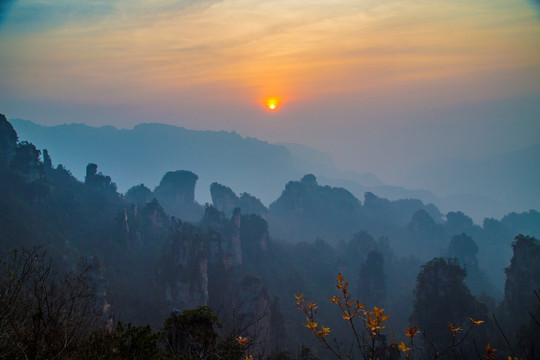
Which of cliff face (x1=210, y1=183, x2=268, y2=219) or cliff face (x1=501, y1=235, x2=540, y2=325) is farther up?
cliff face (x1=210, y1=183, x2=268, y2=219)

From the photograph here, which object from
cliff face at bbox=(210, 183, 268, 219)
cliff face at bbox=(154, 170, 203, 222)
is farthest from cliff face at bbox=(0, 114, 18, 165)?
cliff face at bbox=(210, 183, 268, 219)

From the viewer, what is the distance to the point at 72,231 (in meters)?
48.7

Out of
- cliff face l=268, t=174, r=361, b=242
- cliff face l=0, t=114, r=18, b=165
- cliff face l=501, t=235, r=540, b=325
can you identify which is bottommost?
cliff face l=501, t=235, r=540, b=325

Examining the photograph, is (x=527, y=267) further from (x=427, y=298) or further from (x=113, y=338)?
(x=113, y=338)

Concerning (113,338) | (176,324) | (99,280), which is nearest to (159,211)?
(99,280)

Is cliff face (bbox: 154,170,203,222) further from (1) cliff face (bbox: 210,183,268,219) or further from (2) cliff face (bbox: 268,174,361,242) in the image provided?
(2) cliff face (bbox: 268,174,361,242)

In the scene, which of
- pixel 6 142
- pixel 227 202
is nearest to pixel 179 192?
pixel 227 202

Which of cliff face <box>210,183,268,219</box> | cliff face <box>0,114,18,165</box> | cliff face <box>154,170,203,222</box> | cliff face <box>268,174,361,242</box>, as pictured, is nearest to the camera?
cliff face <box>0,114,18,165</box>

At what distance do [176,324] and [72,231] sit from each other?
40253mm

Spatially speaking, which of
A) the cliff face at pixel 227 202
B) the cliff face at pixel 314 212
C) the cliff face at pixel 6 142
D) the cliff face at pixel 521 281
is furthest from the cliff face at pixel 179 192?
the cliff face at pixel 521 281

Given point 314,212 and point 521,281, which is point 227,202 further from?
point 521,281

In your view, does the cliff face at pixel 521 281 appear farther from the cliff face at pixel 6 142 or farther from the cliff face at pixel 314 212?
the cliff face at pixel 6 142

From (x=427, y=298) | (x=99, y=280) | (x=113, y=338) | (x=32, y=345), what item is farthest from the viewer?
(x=427, y=298)

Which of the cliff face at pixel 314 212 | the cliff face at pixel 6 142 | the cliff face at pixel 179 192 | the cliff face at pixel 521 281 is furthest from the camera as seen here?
the cliff face at pixel 314 212
